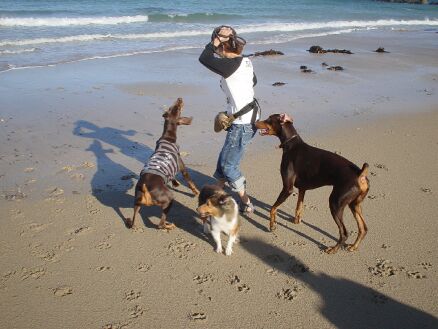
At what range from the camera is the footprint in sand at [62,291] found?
404 cm

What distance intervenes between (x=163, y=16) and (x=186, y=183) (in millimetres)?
23245

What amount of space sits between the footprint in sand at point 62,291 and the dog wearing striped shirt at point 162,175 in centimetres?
120

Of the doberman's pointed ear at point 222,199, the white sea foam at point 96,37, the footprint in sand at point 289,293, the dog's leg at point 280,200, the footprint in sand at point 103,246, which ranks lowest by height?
the footprint in sand at point 289,293

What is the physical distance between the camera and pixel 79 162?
22.3ft

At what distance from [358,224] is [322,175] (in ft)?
2.26

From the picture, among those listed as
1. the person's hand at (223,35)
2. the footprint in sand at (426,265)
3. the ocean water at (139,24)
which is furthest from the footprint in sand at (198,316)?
the ocean water at (139,24)

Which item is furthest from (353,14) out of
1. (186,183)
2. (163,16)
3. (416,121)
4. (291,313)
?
(291,313)

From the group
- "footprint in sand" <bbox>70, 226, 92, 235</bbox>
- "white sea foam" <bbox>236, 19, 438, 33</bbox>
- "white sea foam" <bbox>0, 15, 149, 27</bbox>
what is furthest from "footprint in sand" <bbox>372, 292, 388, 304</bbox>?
"white sea foam" <bbox>0, 15, 149, 27</bbox>

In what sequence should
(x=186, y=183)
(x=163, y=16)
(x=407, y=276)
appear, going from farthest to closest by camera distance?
(x=163, y=16)
(x=186, y=183)
(x=407, y=276)

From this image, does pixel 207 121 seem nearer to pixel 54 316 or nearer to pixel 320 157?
pixel 320 157

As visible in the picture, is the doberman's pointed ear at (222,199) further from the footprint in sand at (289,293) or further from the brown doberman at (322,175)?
the footprint in sand at (289,293)

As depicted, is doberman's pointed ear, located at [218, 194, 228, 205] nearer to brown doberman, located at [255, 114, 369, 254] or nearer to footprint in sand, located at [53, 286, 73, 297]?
brown doberman, located at [255, 114, 369, 254]

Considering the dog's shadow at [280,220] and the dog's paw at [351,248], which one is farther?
the dog's shadow at [280,220]

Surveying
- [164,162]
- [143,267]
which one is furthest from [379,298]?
[164,162]
